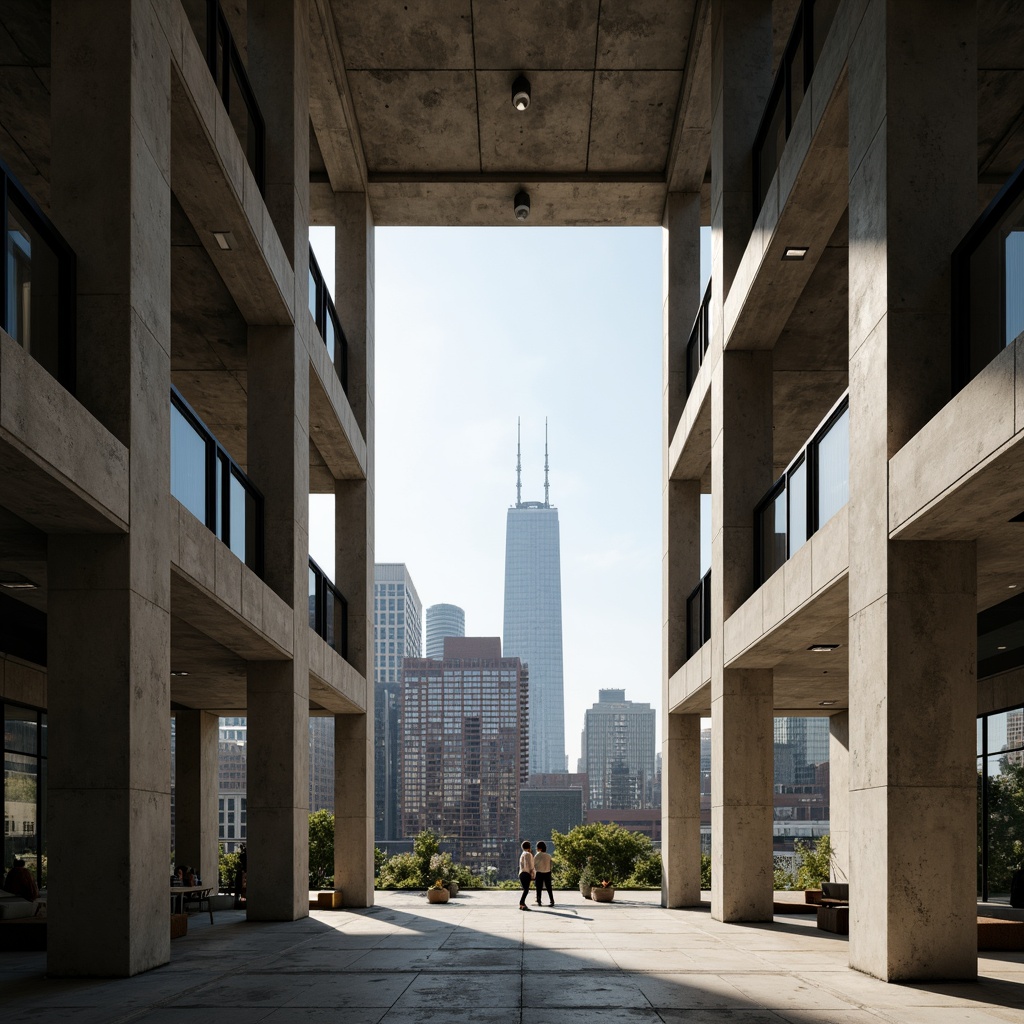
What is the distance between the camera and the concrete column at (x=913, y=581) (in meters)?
10.6

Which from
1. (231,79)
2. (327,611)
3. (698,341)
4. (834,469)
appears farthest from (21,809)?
(834,469)

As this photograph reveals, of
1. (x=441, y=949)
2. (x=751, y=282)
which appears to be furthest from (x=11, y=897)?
(x=751, y=282)

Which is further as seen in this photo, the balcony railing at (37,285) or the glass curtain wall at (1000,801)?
the glass curtain wall at (1000,801)

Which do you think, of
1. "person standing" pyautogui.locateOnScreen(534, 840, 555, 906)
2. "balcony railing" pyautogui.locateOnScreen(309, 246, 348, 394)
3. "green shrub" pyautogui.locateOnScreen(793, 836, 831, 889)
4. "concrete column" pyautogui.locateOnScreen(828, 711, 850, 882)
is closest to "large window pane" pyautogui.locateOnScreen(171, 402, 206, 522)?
"balcony railing" pyautogui.locateOnScreen(309, 246, 348, 394)

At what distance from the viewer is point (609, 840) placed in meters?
35.8

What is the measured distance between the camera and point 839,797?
2917 centimetres

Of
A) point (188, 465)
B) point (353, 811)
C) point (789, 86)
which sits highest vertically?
point (789, 86)

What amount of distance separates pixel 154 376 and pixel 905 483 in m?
7.57

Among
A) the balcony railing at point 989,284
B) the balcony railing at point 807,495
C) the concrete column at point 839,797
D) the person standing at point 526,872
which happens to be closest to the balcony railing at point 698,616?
the balcony railing at point 807,495

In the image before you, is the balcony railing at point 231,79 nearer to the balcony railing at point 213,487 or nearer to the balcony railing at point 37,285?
Result: the balcony railing at point 213,487

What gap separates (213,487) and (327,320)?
30.0ft

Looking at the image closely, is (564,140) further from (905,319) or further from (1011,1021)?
(1011,1021)

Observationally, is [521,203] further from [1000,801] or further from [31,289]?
[31,289]

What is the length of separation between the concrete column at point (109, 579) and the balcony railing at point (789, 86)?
8.32m
